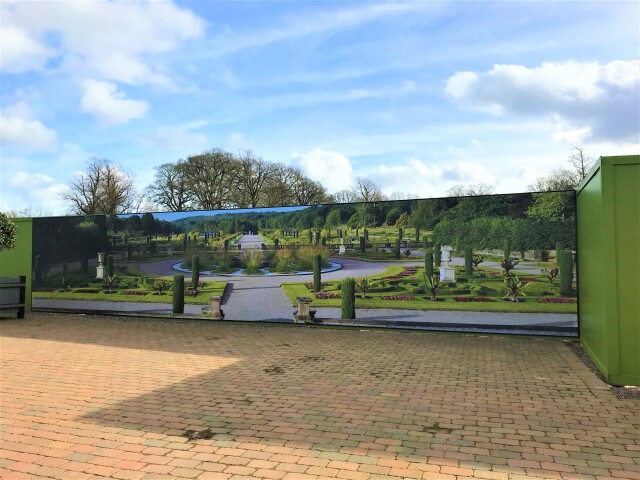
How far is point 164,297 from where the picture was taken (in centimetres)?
1315

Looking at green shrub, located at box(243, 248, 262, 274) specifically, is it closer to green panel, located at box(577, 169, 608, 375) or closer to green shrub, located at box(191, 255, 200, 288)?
green shrub, located at box(191, 255, 200, 288)

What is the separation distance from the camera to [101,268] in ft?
45.9

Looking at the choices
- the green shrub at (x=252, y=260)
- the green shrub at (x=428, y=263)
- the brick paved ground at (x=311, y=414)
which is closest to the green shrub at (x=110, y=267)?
the green shrub at (x=252, y=260)

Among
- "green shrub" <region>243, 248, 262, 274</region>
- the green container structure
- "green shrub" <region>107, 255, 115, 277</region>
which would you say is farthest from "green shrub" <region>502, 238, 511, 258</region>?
"green shrub" <region>107, 255, 115, 277</region>

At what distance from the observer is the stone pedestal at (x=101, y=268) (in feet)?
45.8

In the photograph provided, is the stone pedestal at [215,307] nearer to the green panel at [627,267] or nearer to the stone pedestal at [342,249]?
the stone pedestal at [342,249]

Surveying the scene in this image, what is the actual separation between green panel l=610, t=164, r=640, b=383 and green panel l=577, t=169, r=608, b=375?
0.22 m

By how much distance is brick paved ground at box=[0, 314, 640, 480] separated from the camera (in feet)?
12.4

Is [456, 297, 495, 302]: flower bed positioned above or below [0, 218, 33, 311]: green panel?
below

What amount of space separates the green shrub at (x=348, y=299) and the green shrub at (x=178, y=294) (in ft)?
14.0

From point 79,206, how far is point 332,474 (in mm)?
39082

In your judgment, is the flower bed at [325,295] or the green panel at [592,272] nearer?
the green panel at [592,272]

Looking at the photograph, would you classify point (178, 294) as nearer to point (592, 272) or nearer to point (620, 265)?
point (592, 272)

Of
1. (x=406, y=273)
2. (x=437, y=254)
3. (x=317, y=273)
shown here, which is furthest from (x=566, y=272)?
(x=317, y=273)
